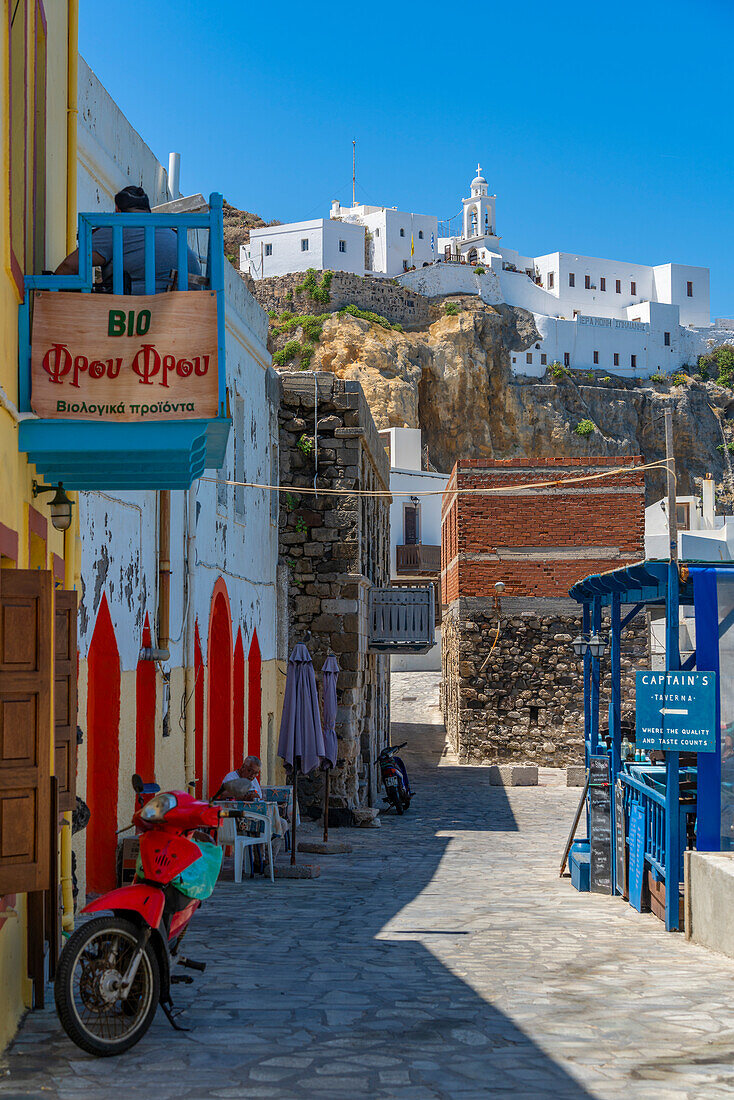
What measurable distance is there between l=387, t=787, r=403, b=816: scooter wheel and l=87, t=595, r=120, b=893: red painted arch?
32.1 ft

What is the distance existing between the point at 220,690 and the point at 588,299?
72.3 meters

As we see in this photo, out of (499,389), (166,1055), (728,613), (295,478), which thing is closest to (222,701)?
(295,478)

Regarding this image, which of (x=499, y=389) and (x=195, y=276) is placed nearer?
(x=195, y=276)

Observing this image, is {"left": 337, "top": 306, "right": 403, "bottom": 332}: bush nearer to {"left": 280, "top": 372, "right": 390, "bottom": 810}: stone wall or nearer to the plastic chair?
{"left": 280, "top": 372, "right": 390, "bottom": 810}: stone wall

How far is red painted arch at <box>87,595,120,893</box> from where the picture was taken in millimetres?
8633

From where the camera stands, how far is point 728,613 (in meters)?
8.52

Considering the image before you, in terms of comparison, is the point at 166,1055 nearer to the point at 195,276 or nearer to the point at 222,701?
the point at 195,276

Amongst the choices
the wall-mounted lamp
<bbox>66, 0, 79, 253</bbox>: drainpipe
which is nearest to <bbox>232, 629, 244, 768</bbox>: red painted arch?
<bbox>66, 0, 79, 253</bbox>: drainpipe

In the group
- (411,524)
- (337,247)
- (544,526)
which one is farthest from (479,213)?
(544,526)

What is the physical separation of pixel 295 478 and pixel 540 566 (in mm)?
10710

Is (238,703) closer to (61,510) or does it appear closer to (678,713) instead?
(678,713)

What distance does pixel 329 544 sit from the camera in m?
17.0

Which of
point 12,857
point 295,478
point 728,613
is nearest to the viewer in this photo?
point 12,857

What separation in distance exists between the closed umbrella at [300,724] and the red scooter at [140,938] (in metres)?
7.39
